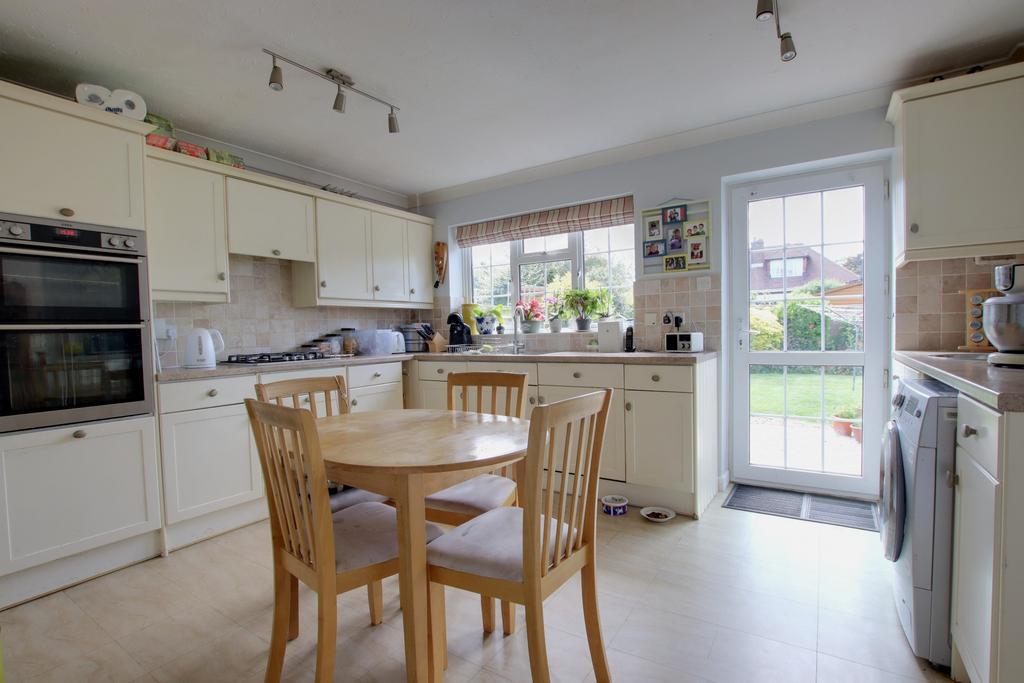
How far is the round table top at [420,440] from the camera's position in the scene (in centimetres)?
128

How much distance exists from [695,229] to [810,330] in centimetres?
95

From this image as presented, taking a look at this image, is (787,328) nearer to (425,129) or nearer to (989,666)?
(989,666)

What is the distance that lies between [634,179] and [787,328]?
4.66ft

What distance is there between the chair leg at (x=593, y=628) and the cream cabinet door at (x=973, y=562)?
93 centimetres

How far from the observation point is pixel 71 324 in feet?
6.92

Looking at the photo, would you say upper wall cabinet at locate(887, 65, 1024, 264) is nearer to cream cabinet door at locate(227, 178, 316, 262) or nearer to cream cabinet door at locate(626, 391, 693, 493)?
cream cabinet door at locate(626, 391, 693, 493)

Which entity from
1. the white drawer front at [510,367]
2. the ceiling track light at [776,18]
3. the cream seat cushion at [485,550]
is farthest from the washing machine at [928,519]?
the white drawer front at [510,367]

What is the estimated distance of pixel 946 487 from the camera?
1.47m

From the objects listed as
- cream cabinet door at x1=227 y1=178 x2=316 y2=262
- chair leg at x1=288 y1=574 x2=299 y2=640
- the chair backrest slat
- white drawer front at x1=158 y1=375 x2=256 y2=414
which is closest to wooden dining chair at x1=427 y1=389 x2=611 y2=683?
the chair backrest slat

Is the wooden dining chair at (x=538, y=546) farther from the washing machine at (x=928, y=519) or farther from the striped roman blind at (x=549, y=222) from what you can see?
the striped roman blind at (x=549, y=222)

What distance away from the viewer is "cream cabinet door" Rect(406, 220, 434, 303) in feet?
13.7

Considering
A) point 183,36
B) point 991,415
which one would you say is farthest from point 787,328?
point 183,36

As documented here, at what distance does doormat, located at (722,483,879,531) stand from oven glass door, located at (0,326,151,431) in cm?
325

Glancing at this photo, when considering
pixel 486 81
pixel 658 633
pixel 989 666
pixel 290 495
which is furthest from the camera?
pixel 486 81
